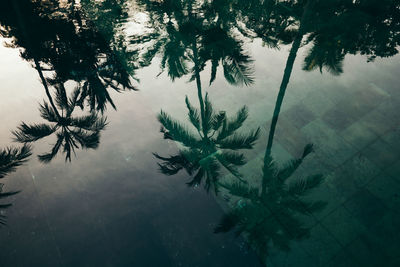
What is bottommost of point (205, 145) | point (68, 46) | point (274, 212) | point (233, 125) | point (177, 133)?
point (274, 212)

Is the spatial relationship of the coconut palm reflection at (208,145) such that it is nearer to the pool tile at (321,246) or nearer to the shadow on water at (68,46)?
the pool tile at (321,246)

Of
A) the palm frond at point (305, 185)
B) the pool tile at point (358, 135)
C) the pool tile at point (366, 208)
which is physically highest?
the palm frond at point (305, 185)

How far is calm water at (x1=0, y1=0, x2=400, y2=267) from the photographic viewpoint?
7922mm

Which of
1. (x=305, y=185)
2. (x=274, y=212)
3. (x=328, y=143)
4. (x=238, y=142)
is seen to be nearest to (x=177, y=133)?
(x=238, y=142)

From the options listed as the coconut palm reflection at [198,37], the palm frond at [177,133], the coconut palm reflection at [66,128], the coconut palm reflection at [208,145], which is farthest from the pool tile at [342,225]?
the coconut palm reflection at [66,128]

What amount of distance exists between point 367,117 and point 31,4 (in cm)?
1583

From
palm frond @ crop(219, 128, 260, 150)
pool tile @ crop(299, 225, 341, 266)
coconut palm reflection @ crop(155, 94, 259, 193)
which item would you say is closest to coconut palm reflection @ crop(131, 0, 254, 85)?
coconut palm reflection @ crop(155, 94, 259, 193)

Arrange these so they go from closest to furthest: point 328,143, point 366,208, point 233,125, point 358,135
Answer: point 233,125 < point 366,208 < point 328,143 < point 358,135

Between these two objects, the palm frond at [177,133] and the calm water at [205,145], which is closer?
the calm water at [205,145]

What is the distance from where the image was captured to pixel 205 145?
848cm

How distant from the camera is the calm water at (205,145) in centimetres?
792

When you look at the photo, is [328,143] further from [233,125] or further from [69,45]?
[69,45]

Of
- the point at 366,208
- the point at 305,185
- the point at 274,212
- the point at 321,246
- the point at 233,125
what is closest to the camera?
the point at 305,185

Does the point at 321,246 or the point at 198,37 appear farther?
the point at 198,37
